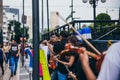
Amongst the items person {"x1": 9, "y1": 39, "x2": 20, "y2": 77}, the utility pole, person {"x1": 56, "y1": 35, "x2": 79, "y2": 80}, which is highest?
the utility pole

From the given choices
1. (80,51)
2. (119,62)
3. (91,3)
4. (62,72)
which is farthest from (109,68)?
(91,3)

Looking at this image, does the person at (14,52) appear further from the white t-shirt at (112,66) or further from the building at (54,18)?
the white t-shirt at (112,66)

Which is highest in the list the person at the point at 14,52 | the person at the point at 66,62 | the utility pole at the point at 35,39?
the utility pole at the point at 35,39

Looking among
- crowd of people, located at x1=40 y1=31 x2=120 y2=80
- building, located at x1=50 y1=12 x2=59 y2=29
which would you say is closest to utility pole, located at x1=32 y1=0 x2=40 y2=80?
building, located at x1=50 y1=12 x2=59 y2=29

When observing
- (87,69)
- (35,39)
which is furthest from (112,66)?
(35,39)

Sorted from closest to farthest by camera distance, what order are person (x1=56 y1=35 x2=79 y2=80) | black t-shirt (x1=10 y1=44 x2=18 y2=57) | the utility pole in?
the utility pole, person (x1=56 y1=35 x2=79 y2=80), black t-shirt (x1=10 y1=44 x2=18 y2=57)

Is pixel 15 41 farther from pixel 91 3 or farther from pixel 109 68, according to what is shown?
pixel 109 68

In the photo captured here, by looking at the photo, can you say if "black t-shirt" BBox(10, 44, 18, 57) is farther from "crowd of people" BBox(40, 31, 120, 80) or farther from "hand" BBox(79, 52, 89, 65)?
"hand" BBox(79, 52, 89, 65)

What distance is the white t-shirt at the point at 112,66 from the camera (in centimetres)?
228

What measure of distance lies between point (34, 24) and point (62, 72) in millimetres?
2832

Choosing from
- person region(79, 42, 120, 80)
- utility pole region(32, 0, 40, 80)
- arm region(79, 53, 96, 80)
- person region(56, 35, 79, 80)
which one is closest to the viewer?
person region(79, 42, 120, 80)

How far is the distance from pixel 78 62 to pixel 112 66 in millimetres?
3310

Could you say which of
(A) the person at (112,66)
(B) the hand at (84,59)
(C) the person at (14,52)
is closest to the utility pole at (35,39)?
(B) the hand at (84,59)

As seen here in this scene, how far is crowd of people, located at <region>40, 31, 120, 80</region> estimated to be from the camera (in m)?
2.31
